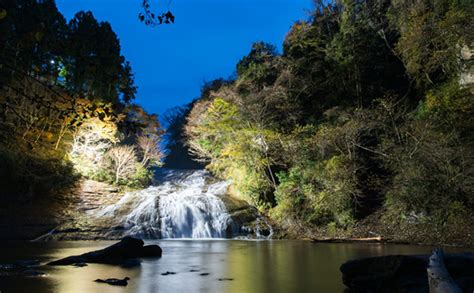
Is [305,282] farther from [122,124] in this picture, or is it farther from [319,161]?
[319,161]

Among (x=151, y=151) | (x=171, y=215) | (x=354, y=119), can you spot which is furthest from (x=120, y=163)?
(x=354, y=119)

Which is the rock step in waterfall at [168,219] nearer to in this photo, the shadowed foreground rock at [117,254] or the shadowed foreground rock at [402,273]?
the shadowed foreground rock at [117,254]

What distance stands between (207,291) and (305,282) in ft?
5.91

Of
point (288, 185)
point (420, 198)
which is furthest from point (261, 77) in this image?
point (420, 198)

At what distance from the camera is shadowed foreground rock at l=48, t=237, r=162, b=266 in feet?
31.3

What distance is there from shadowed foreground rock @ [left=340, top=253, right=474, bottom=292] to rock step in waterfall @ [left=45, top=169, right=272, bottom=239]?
12942 millimetres

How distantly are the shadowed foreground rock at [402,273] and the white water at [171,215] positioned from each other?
1400 cm

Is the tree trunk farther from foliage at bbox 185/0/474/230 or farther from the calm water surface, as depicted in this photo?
foliage at bbox 185/0/474/230

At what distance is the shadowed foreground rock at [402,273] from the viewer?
527cm

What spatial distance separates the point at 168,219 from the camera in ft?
66.9

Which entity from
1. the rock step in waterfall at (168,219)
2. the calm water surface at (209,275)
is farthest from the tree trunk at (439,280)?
the rock step in waterfall at (168,219)

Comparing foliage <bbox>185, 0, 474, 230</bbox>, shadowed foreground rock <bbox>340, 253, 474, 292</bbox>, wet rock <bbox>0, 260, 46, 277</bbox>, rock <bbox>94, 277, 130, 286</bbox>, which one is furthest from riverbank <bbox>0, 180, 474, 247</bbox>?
rock <bbox>94, 277, 130, 286</bbox>

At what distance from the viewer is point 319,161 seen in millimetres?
18797

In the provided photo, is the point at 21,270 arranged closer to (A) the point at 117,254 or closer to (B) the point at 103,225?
(A) the point at 117,254
